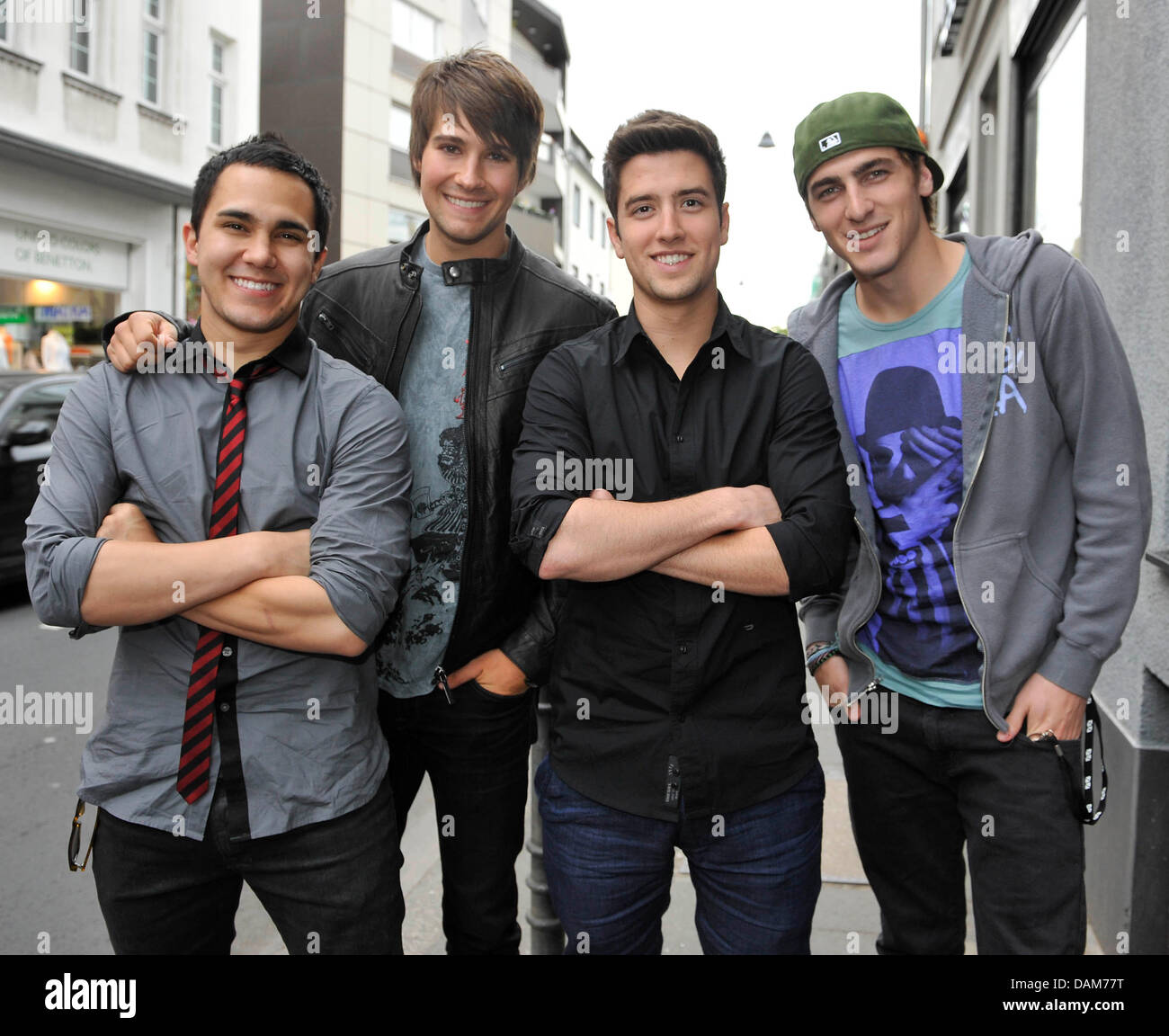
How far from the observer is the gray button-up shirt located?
2.03 m

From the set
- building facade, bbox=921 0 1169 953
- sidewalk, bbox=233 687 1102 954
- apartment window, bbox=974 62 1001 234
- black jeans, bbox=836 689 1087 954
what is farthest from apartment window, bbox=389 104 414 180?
black jeans, bbox=836 689 1087 954

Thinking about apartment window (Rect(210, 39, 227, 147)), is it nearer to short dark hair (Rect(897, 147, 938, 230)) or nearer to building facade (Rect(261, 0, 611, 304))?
building facade (Rect(261, 0, 611, 304))

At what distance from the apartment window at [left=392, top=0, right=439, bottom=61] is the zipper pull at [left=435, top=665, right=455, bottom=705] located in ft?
91.6

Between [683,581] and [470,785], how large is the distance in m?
0.82

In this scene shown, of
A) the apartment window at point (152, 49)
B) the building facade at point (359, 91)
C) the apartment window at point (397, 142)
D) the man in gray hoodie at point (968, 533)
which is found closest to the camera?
the man in gray hoodie at point (968, 533)

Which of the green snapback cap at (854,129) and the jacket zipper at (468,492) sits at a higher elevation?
the green snapback cap at (854,129)

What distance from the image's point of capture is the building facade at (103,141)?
14609 mm

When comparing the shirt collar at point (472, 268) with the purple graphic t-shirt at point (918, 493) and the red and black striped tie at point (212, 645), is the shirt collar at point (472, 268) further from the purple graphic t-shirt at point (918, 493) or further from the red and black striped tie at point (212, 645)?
the purple graphic t-shirt at point (918, 493)

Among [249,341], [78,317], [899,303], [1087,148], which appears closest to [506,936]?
[249,341]

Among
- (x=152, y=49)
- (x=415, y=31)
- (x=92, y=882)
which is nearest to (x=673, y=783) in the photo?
(x=92, y=882)

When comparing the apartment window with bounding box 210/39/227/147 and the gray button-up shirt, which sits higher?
the apartment window with bounding box 210/39/227/147

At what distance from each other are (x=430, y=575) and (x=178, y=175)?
58.5 feet

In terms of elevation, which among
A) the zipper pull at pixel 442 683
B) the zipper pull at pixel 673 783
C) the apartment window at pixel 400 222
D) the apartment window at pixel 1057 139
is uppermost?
the apartment window at pixel 400 222

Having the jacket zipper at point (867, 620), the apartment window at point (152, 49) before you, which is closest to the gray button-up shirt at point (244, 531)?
the jacket zipper at point (867, 620)
